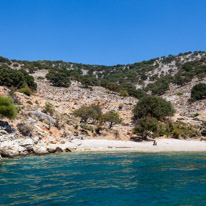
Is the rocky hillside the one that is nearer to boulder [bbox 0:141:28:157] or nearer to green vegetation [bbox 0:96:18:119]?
boulder [bbox 0:141:28:157]

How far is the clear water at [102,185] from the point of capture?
10.2 meters

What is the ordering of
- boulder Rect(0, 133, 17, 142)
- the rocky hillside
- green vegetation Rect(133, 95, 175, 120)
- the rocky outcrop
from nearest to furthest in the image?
the rocky outcrop
boulder Rect(0, 133, 17, 142)
the rocky hillside
green vegetation Rect(133, 95, 175, 120)

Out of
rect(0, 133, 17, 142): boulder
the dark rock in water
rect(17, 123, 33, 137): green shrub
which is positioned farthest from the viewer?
rect(17, 123, 33, 137): green shrub

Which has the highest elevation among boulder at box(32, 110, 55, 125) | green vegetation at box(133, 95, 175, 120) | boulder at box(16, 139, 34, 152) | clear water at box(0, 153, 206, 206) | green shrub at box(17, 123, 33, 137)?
green vegetation at box(133, 95, 175, 120)

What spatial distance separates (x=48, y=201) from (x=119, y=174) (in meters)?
7.00

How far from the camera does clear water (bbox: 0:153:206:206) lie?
10242 millimetres

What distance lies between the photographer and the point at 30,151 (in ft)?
86.2

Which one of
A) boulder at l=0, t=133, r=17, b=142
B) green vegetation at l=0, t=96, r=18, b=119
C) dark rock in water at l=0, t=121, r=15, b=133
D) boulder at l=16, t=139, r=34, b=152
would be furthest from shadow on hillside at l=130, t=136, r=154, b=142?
green vegetation at l=0, t=96, r=18, b=119

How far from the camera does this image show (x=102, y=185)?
12797mm

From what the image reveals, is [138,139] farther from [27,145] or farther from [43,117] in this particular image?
[27,145]

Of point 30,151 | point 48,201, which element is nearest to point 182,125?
point 30,151

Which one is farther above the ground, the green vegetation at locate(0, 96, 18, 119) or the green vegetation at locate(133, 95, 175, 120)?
the green vegetation at locate(133, 95, 175, 120)

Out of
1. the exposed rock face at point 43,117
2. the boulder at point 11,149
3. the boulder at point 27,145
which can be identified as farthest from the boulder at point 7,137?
the exposed rock face at point 43,117

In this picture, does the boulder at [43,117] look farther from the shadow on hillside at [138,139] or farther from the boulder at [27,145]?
the shadow on hillside at [138,139]
